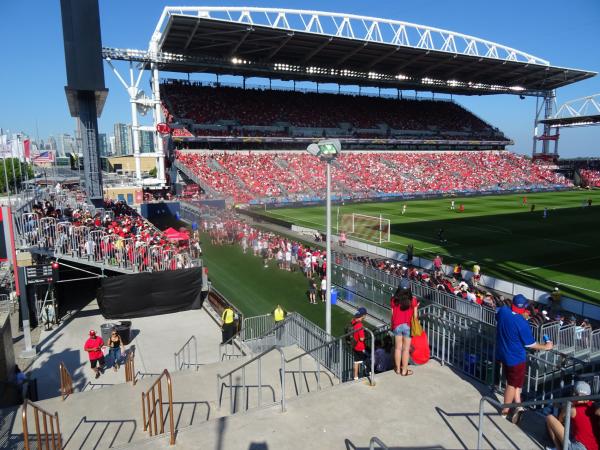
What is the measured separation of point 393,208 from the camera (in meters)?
45.8

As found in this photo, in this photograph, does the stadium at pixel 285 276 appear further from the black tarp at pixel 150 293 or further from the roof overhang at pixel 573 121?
the roof overhang at pixel 573 121

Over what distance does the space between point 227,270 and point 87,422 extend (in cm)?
1501

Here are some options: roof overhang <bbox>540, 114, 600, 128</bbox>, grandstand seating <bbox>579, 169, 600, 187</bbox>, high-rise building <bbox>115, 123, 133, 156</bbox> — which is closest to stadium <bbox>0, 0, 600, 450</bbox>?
grandstand seating <bbox>579, 169, 600, 187</bbox>

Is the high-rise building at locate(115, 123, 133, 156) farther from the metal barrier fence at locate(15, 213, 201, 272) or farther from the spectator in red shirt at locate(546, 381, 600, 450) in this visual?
the spectator in red shirt at locate(546, 381, 600, 450)

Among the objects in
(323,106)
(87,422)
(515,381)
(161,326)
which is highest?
(323,106)

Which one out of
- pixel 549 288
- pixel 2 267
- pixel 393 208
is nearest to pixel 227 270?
pixel 2 267

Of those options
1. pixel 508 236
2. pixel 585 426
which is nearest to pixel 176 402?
pixel 585 426

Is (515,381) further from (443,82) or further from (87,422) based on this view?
(443,82)

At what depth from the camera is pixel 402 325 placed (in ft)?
21.3

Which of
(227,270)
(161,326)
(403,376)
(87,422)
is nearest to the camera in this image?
(403,376)

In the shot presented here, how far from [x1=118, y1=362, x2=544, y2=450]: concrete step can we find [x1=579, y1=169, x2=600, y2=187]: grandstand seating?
80993 millimetres

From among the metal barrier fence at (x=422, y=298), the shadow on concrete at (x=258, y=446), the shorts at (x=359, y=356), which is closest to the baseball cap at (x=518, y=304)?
the shorts at (x=359, y=356)

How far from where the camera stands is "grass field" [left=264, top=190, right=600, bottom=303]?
21484mm

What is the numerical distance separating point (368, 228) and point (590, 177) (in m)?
61.0
